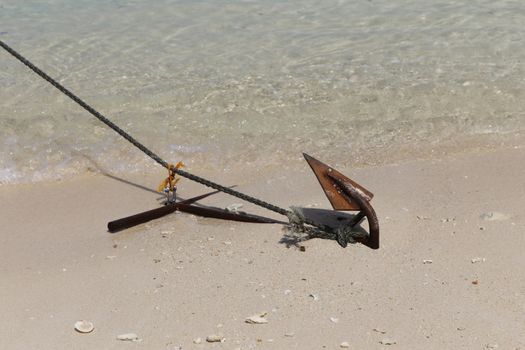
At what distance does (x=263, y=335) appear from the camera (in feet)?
10.0

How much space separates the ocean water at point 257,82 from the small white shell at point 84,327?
6.66ft

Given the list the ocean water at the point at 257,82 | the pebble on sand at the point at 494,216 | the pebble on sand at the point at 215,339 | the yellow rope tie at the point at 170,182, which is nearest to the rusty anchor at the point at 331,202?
the yellow rope tie at the point at 170,182

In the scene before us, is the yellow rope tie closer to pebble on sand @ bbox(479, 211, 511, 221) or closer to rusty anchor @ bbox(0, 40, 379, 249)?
rusty anchor @ bbox(0, 40, 379, 249)

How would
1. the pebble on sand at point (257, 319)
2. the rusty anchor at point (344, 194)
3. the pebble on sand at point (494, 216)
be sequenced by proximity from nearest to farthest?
the pebble on sand at point (257, 319)
the rusty anchor at point (344, 194)
the pebble on sand at point (494, 216)

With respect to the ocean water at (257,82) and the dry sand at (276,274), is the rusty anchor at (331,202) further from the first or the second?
the ocean water at (257,82)

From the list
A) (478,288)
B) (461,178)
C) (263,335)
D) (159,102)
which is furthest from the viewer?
(159,102)

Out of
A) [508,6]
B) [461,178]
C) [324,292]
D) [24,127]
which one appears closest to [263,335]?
[324,292]

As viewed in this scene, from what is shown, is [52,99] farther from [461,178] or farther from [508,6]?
[508,6]

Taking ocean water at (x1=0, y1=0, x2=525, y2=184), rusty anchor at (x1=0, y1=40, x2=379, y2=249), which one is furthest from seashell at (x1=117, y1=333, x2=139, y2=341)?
Answer: ocean water at (x1=0, y1=0, x2=525, y2=184)

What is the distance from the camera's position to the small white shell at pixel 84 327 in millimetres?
3160

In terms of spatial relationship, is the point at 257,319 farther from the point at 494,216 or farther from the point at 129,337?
the point at 494,216

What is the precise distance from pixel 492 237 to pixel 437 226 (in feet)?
0.99

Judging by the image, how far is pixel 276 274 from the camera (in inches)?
139

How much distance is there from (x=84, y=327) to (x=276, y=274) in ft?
3.11
